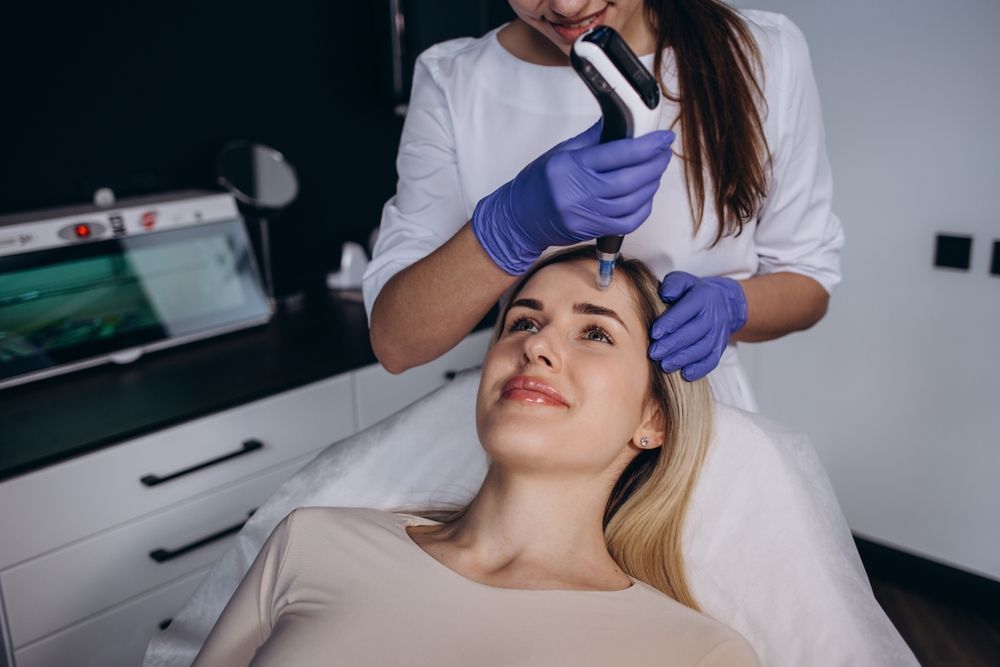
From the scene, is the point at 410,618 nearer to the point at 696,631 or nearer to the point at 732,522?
the point at 696,631

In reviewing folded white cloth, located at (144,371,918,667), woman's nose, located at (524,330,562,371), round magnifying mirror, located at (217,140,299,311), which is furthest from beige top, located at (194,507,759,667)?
round magnifying mirror, located at (217,140,299,311)

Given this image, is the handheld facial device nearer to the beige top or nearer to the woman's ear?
the woman's ear

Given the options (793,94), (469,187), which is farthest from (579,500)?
(793,94)

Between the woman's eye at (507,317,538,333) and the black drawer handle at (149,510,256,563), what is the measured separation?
3.08 ft

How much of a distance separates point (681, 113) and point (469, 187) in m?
0.35

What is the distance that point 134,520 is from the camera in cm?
175

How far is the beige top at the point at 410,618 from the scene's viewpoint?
41.6 inches

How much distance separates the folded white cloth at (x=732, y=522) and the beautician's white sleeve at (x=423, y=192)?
0.90ft

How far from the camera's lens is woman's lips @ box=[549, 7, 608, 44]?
111cm

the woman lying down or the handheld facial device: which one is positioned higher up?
the handheld facial device

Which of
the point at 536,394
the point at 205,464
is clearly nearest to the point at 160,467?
the point at 205,464

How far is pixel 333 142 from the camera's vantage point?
8.74 feet

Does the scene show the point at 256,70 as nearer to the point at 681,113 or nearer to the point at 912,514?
the point at 681,113

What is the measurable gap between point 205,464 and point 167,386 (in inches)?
7.4
